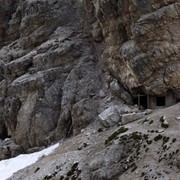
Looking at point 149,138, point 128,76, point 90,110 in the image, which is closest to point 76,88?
point 90,110

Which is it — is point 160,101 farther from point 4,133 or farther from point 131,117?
point 4,133

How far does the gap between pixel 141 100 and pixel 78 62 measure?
583 inches

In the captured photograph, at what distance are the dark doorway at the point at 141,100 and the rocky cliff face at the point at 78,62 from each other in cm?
86

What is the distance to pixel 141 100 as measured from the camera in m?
52.7

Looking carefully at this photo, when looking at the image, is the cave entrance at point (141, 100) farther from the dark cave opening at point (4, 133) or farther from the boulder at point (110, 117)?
the dark cave opening at point (4, 133)

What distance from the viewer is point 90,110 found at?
2132 inches

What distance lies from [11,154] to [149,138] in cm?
2929

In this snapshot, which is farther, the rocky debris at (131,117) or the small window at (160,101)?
the small window at (160,101)

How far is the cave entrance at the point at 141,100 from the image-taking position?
51.7 meters

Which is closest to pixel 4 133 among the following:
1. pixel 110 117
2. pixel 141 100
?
pixel 110 117

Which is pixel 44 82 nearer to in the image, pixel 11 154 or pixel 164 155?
pixel 11 154

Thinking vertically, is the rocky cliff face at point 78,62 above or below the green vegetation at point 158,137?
above

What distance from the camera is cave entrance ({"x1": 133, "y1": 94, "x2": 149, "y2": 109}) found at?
170 feet

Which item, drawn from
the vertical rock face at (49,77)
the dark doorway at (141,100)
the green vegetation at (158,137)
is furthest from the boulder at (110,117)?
the green vegetation at (158,137)
